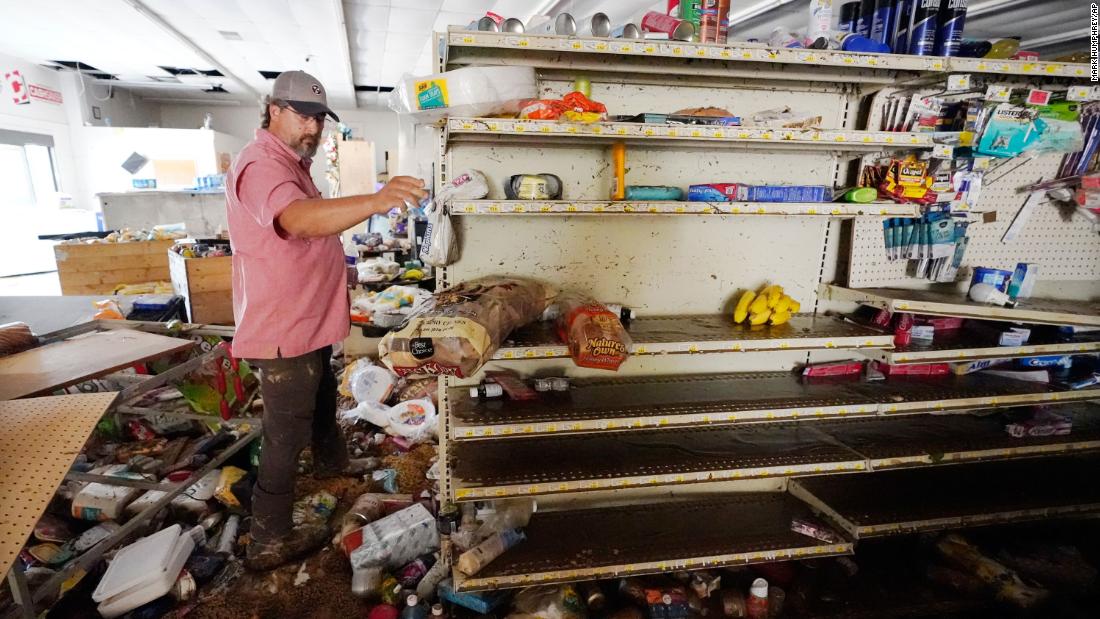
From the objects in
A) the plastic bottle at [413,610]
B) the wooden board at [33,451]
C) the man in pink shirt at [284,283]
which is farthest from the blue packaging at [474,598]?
the wooden board at [33,451]

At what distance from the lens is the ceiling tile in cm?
582

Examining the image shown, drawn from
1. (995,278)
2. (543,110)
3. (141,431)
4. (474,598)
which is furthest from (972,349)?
(141,431)

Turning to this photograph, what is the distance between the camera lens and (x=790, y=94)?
232 centimetres

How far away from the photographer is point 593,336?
1839 mm

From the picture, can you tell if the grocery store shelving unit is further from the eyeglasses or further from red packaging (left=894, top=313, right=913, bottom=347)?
the eyeglasses

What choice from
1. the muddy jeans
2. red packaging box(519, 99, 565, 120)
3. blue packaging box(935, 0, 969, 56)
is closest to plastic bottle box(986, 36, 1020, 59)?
blue packaging box(935, 0, 969, 56)

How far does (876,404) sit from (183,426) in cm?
389

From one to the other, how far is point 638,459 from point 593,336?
2.05 feet

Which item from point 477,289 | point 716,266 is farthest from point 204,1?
point 716,266

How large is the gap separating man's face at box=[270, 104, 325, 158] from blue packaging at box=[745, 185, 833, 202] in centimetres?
181

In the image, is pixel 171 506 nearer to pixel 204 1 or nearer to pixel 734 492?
pixel 734 492

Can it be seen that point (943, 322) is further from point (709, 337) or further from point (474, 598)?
point (474, 598)

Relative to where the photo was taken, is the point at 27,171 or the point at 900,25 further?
the point at 27,171

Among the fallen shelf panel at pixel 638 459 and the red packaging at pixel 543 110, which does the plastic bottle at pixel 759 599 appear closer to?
the fallen shelf panel at pixel 638 459
